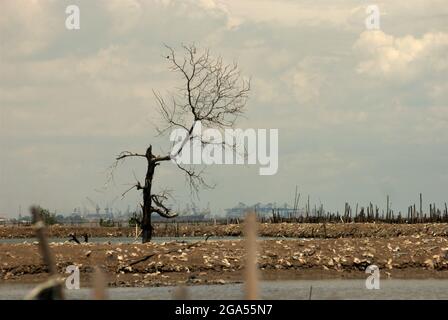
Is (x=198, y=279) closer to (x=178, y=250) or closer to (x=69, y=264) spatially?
(x=178, y=250)

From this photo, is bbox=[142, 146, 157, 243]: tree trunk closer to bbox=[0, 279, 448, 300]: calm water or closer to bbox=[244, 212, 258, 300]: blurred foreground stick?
bbox=[0, 279, 448, 300]: calm water

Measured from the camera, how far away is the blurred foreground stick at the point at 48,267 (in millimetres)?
7707

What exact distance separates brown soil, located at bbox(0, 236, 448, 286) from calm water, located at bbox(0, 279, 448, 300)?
4.88 feet

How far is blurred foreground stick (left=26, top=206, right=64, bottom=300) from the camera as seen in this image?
771 centimetres

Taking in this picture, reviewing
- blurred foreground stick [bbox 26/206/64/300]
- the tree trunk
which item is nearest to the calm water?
the tree trunk

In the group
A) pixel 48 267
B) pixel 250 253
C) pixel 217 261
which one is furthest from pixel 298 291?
pixel 250 253

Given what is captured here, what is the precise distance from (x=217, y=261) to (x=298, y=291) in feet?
17.1

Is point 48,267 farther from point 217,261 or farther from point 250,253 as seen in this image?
point 217,261

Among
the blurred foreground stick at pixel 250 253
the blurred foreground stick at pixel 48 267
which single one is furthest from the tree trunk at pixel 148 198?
the blurred foreground stick at pixel 250 253

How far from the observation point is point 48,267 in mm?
7969
